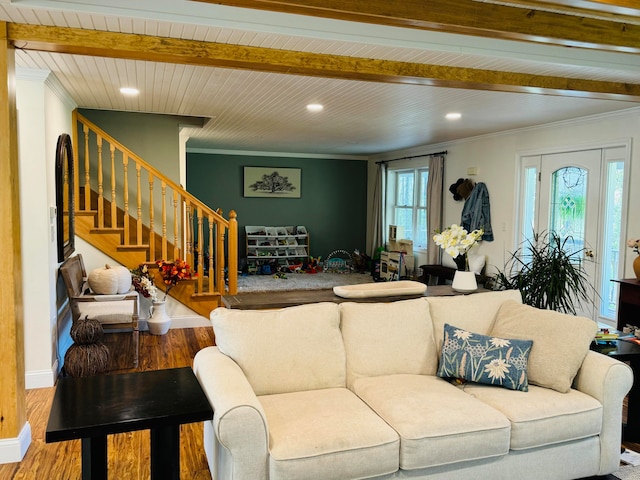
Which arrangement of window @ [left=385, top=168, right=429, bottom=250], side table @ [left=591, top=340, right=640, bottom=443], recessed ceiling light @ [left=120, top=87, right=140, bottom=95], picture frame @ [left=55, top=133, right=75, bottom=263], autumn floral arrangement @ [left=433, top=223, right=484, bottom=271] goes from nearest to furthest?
side table @ [left=591, top=340, right=640, bottom=443] → autumn floral arrangement @ [left=433, top=223, right=484, bottom=271] → picture frame @ [left=55, top=133, right=75, bottom=263] → recessed ceiling light @ [left=120, top=87, right=140, bottom=95] → window @ [left=385, top=168, right=429, bottom=250]

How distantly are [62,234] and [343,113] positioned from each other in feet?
9.67

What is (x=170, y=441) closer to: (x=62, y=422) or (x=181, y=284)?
(x=62, y=422)

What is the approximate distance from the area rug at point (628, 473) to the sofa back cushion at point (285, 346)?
4.90 feet

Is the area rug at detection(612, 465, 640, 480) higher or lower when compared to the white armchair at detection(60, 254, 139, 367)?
lower

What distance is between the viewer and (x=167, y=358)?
454 cm

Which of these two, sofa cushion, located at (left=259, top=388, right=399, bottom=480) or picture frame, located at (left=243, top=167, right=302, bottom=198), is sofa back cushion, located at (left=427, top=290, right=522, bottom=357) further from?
picture frame, located at (left=243, top=167, right=302, bottom=198)

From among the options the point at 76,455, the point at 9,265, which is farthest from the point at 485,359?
the point at 9,265

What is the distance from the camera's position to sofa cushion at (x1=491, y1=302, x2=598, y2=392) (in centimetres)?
257

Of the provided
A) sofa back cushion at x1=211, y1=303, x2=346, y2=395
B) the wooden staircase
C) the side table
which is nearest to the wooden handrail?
the wooden staircase

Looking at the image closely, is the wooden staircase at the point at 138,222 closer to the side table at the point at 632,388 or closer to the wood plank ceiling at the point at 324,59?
the wood plank ceiling at the point at 324,59

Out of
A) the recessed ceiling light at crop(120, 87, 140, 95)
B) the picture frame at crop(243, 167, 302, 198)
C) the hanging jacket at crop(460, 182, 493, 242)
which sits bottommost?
the hanging jacket at crop(460, 182, 493, 242)

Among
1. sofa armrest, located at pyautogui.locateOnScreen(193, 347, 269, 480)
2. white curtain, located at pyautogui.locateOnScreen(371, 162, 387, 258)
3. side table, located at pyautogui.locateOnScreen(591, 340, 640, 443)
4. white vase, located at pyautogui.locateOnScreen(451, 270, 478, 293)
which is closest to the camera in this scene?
sofa armrest, located at pyautogui.locateOnScreen(193, 347, 269, 480)

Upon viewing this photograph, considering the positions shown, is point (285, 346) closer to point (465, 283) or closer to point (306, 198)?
point (465, 283)

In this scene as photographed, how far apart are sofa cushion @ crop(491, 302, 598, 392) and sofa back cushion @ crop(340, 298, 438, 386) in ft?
1.52
